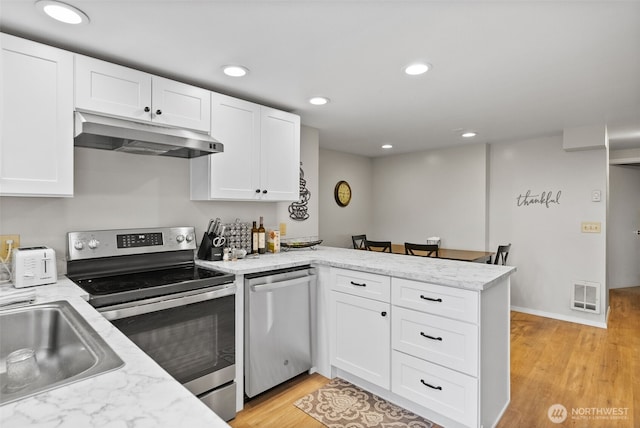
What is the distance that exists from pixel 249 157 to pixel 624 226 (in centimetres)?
668

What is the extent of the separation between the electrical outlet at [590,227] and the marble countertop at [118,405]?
473cm

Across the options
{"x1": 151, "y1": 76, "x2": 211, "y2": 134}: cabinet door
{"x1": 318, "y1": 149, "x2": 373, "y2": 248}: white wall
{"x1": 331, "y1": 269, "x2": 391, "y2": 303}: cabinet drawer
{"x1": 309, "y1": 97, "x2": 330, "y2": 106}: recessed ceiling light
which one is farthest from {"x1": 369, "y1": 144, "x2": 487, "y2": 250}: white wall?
{"x1": 151, "y1": 76, "x2": 211, "y2": 134}: cabinet door

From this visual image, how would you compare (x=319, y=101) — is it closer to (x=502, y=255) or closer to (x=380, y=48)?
(x=380, y=48)

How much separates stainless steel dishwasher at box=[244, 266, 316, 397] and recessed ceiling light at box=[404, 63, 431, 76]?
158 centimetres

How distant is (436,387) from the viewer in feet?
6.64

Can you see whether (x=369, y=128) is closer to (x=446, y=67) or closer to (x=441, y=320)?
(x=446, y=67)

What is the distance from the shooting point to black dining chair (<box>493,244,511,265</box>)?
4.16 metres

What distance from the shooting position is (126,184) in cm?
237

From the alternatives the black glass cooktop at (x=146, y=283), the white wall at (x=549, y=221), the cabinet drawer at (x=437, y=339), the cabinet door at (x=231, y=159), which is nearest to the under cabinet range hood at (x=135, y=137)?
the cabinet door at (x=231, y=159)

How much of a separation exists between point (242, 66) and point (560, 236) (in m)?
4.20

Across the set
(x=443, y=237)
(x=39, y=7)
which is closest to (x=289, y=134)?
(x=39, y=7)

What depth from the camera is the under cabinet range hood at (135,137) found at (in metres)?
1.87

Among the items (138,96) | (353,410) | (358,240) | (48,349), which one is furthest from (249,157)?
(358,240)

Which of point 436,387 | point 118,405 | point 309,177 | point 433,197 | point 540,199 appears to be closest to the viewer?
point 118,405
